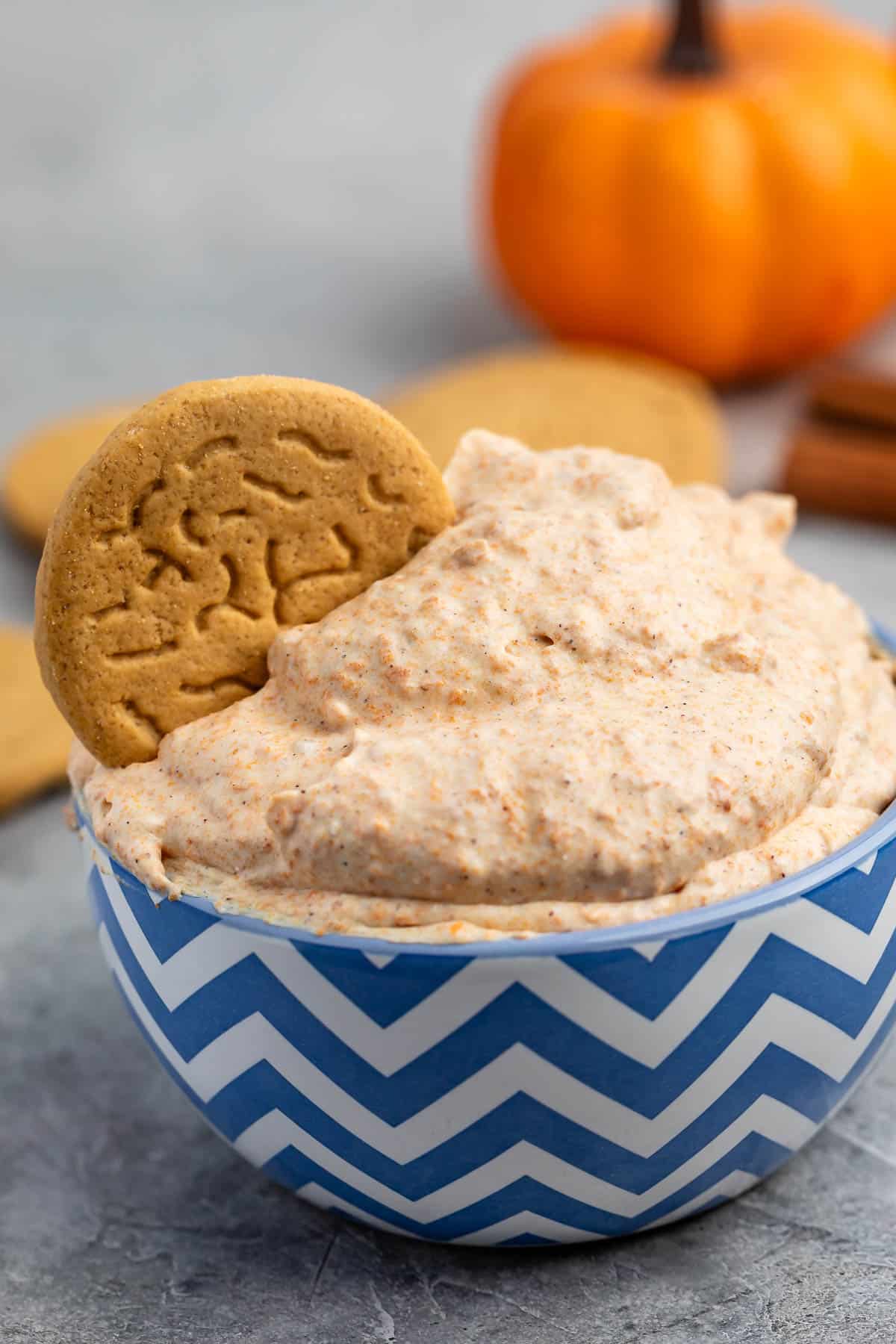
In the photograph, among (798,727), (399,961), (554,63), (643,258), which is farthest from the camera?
(554,63)

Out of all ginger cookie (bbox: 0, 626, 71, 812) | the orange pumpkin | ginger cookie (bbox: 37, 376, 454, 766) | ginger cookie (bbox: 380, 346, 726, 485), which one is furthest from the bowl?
the orange pumpkin

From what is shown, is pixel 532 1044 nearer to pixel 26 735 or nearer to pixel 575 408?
pixel 26 735

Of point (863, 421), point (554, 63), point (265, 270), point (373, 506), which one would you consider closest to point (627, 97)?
point (554, 63)

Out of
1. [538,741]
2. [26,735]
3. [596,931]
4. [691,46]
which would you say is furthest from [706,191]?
[596,931]

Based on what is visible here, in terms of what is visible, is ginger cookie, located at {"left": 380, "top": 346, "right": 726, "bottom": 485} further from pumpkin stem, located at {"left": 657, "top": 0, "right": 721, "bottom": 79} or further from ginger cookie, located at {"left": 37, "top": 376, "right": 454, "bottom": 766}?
ginger cookie, located at {"left": 37, "top": 376, "right": 454, "bottom": 766}

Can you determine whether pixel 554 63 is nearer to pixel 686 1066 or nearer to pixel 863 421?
pixel 863 421
